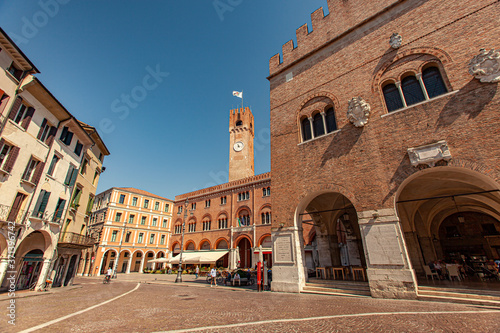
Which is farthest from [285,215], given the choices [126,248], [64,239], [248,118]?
[248,118]

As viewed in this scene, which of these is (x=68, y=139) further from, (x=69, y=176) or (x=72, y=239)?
(x=72, y=239)

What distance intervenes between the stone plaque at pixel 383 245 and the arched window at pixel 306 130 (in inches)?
220

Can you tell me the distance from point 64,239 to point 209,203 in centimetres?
2176

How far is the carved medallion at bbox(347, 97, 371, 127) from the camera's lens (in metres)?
10.2

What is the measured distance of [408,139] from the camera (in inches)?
355

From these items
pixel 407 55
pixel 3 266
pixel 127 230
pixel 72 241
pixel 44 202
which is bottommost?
pixel 3 266

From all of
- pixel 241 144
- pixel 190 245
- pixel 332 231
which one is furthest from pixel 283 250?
pixel 241 144

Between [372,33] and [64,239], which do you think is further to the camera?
[64,239]

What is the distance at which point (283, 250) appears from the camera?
36.4 ft

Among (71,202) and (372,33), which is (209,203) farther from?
(372,33)

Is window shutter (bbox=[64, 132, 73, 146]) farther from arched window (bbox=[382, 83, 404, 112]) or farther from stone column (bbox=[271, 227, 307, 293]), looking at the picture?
arched window (bbox=[382, 83, 404, 112])

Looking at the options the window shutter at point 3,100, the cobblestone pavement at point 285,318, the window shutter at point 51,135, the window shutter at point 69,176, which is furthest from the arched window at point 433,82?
the window shutter at point 69,176

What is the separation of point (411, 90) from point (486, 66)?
226cm

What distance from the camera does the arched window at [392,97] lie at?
994 centimetres
